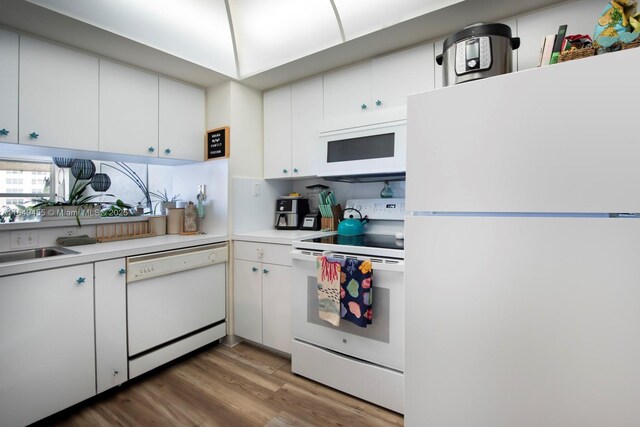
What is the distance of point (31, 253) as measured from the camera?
1.90 metres

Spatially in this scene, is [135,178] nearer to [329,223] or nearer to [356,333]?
[329,223]

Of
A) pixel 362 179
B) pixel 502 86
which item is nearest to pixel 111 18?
pixel 362 179

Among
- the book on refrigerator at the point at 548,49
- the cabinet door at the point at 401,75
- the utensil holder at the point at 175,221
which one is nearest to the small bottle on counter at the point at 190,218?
the utensil holder at the point at 175,221

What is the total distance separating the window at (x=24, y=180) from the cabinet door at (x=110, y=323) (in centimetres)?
143

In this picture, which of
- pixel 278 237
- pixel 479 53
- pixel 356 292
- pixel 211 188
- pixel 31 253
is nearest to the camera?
pixel 479 53

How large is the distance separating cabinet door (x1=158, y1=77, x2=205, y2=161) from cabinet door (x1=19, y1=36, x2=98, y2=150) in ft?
1.44

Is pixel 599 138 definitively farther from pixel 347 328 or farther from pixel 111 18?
pixel 111 18

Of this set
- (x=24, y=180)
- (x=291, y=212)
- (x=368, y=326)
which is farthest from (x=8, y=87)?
(x=368, y=326)

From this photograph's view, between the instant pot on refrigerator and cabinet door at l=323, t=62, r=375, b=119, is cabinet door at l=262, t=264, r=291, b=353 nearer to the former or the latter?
cabinet door at l=323, t=62, r=375, b=119

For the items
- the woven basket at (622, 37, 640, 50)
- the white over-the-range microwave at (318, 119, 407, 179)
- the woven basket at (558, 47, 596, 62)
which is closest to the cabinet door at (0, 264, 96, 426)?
the white over-the-range microwave at (318, 119, 407, 179)

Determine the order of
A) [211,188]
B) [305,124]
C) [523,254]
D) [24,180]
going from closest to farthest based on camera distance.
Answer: [523,254], [305,124], [211,188], [24,180]

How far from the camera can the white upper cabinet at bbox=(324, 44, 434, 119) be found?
188 centimetres

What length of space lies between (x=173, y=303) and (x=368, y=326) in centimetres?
135

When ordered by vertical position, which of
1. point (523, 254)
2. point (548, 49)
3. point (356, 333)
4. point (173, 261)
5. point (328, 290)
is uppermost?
point (548, 49)
